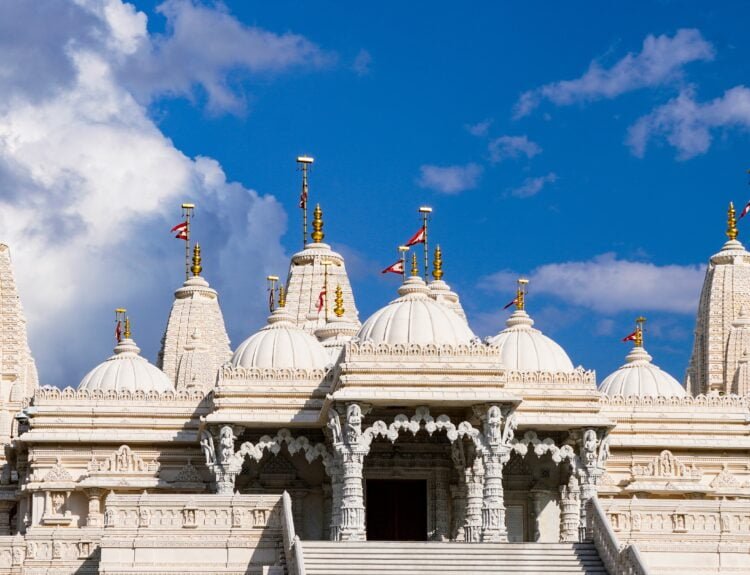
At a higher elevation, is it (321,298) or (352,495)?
(321,298)

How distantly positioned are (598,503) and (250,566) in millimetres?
7697

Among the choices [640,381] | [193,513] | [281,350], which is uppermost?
[640,381]

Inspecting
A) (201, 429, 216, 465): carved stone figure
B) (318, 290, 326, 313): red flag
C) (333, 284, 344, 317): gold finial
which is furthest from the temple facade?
(318, 290, 326, 313): red flag

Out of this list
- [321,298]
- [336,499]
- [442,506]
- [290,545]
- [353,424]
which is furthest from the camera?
[321,298]

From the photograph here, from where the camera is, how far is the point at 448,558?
43.1 metres

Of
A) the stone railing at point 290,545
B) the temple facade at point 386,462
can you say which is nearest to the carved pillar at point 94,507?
the temple facade at point 386,462

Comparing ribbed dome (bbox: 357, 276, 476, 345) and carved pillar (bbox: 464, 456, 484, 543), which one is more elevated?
ribbed dome (bbox: 357, 276, 476, 345)

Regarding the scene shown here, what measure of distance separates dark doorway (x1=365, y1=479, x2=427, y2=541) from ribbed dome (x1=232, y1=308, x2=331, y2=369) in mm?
3689

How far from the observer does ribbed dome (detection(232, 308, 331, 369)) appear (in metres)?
53.3

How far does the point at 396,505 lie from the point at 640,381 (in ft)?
31.7

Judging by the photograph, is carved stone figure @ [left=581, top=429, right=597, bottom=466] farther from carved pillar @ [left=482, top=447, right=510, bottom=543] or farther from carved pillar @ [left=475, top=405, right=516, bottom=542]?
carved pillar @ [left=482, top=447, right=510, bottom=543]

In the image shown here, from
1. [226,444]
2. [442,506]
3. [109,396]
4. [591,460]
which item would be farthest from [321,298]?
[591,460]

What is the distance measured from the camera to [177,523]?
44000 mm

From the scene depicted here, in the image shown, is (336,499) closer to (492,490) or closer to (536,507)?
(492,490)
